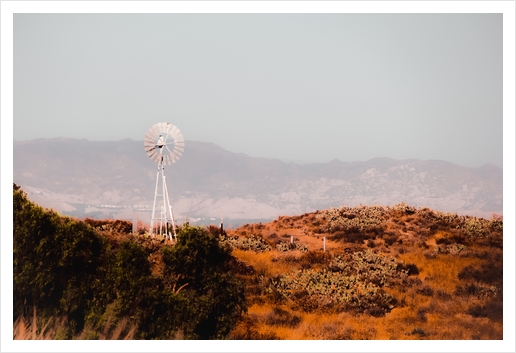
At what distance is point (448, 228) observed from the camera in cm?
914

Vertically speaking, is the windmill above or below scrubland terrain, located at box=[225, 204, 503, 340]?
above

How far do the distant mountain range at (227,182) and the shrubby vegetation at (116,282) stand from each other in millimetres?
825

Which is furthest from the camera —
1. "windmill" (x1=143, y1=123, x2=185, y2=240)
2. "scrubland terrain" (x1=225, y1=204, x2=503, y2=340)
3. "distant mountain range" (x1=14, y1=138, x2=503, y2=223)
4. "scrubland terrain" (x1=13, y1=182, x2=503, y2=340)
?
"distant mountain range" (x1=14, y1=138, x2=503, y2=223)

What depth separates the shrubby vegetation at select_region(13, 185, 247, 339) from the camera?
783 cm

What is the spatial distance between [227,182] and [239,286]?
1.99 meters

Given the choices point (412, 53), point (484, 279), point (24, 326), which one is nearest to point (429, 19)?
point (412, 53)

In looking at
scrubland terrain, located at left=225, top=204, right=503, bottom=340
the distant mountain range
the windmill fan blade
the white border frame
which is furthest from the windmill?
the white border frame

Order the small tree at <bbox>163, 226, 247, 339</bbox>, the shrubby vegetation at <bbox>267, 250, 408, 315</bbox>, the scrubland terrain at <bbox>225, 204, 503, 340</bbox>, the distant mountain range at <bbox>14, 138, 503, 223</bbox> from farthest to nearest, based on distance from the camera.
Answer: the distant mountain range at <bbox>14, 138, 503, 223</bbox>, the shrubby vegetation at <bbox>267, 250, 408, 315</bbox>, the scrubland terrain at <bbox>225, 204, 503, 340</bbox>, the small tree at <bbox>163, 226, 247, 339</bbox>

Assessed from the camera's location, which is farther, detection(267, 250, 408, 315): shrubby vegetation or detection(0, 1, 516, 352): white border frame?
detection(267, 250, 408, 315): shrubby vegetation

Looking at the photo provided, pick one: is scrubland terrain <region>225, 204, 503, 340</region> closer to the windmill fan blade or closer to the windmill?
the windmill

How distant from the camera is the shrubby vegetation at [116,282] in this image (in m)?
7.83

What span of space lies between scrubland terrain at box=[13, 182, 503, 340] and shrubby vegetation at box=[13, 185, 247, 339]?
0.05 ft

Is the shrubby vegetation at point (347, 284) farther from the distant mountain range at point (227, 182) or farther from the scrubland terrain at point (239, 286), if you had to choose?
the distant mountain range at point (227, 182)

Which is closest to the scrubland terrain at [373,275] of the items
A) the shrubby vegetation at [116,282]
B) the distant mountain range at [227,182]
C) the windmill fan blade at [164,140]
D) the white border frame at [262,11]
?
the white border frame at [262,11]
